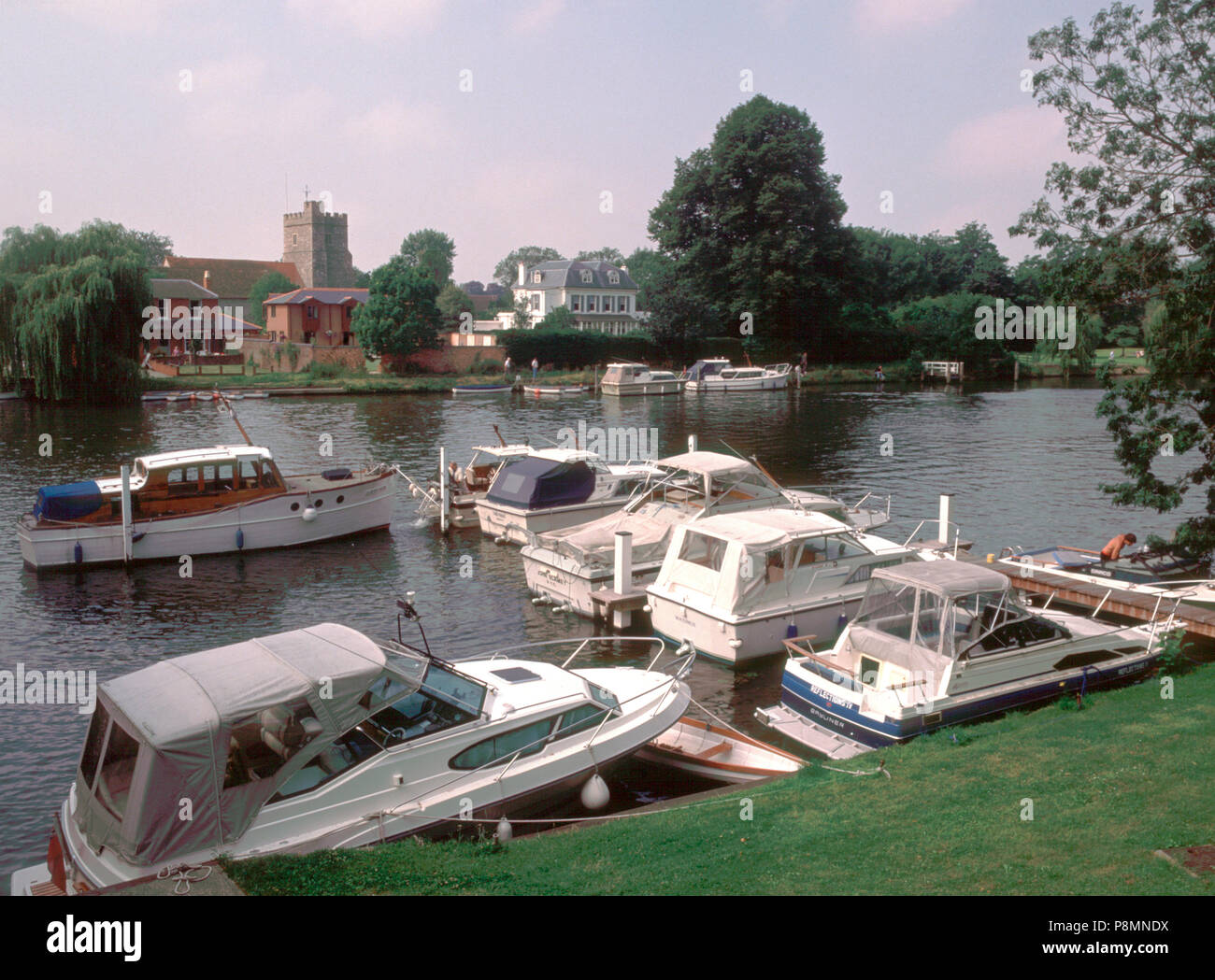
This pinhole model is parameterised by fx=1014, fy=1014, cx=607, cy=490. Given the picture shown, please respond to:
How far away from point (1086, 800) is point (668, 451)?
3885cm

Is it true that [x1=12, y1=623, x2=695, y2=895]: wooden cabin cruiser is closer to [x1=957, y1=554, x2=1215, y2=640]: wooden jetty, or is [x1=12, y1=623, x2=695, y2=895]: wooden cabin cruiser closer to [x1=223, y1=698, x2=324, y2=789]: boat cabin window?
[x1=223, y1=698, x2=324, y2=789]: boat cabin window

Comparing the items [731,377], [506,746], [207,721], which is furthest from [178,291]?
[207,721]

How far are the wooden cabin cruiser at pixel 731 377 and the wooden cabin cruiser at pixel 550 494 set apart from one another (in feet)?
177

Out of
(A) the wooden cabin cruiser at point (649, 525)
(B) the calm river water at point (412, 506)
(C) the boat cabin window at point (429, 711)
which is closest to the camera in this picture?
(C) the boat cabin window at point (429, 711)

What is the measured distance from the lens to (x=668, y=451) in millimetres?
48406

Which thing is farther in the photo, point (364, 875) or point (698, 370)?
point (698, 370)

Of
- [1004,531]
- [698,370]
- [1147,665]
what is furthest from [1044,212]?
[698,370]

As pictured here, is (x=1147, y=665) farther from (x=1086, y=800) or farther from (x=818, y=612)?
(x=1086, y=800)

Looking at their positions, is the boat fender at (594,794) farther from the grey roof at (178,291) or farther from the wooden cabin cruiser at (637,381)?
the grey roof at (178,291)

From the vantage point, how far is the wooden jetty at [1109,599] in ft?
57.4

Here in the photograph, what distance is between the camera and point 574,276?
11669 centimetres

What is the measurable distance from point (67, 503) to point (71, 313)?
36.9 meters

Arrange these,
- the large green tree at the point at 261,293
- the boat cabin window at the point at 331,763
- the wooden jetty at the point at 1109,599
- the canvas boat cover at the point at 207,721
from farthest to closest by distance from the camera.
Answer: the large green tree at the point at 261,293, the wooden jetty at the point at 1109,599, the boat cabin window at the point at 331,763, the canvas boat cover at the point at 207,721

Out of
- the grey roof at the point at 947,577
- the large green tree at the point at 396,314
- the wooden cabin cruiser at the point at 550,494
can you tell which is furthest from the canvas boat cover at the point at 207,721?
the large green tree at the point at 396,314
